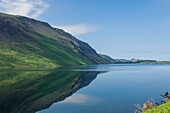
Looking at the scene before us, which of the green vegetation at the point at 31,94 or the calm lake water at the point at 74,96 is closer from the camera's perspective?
the calm lake water at the point at 74,96

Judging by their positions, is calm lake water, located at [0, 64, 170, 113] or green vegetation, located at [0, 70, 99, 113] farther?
green vegetation, located at [0, 70, 99, 113]

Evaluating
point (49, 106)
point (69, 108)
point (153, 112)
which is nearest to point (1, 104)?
point (49, 106)

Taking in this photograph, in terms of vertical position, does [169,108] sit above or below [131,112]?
above

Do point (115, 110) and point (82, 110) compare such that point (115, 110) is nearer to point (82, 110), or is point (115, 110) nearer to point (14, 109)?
point (82, 110)

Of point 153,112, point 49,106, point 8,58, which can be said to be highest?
point 8,58

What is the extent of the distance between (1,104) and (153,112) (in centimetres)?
2679

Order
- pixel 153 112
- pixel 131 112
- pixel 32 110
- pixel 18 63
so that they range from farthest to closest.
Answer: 1. pixel 18 63
2. pixel 32 110
3. pixel 131 112
4. pixel 153 112

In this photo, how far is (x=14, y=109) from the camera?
79.1 feet

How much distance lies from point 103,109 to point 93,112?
2399mm

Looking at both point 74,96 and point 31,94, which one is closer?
point 74,96

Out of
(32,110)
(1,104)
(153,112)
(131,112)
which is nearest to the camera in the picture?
(153,112)

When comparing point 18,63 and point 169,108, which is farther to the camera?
point 18,63

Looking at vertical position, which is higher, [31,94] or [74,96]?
[31,94]

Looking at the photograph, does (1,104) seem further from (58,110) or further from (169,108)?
(169,108)
